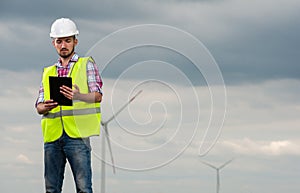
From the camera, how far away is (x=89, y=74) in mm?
11250

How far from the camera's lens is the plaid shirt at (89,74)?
36.7 ft

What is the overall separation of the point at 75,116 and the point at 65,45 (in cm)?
118

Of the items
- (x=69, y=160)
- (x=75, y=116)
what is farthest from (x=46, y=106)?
(x=69, y=160)

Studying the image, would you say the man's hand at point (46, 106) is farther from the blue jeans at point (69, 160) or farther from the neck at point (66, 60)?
the neck at point (66, 60)

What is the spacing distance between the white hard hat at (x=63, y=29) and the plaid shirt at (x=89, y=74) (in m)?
0.43

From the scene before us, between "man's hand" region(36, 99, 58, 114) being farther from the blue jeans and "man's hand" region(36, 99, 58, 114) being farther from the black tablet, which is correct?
the blue jeans

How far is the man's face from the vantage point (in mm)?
11312

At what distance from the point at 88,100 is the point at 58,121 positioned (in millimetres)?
783

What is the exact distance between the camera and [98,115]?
1130cm

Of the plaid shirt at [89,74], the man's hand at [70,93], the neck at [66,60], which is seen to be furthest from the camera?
the neck at [66,60]

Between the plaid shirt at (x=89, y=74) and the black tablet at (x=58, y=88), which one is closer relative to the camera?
the black tablet at (x=58, y=88)

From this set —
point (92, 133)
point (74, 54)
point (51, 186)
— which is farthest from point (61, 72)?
point (51, 186)

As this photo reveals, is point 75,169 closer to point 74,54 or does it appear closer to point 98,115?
point 98,115

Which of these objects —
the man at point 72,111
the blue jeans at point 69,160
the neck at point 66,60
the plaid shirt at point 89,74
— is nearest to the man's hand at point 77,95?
the man at point 72,111
